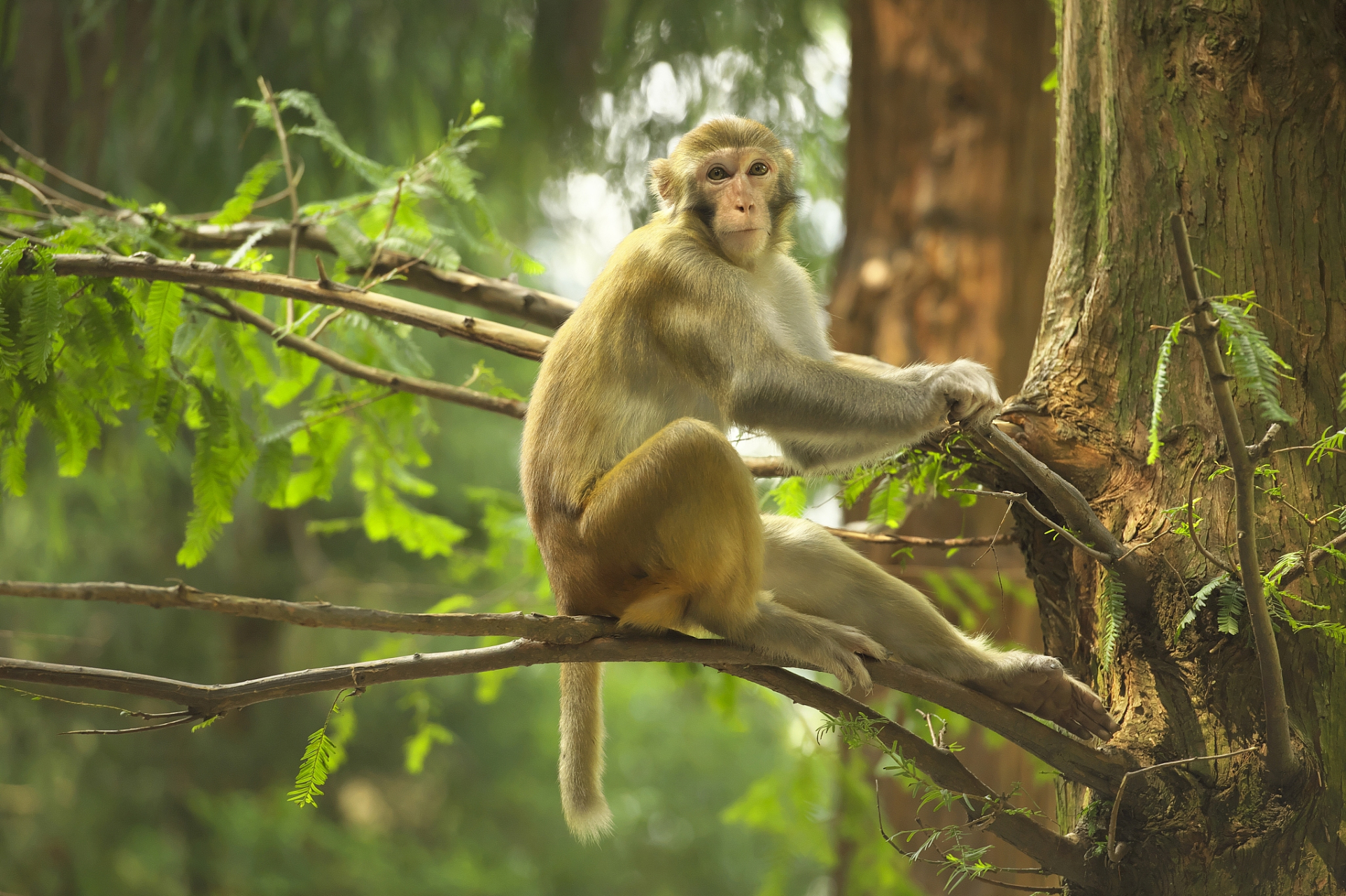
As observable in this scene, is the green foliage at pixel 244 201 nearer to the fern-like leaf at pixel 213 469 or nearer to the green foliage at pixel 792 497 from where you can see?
the fern-like leaf at pixel 213 469

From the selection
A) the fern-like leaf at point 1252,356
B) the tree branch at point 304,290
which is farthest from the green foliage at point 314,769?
the fern-like leaf at point 1252,356

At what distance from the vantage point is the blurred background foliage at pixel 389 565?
16.8ft

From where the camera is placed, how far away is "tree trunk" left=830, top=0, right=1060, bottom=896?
547 centimetres

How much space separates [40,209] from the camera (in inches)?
150

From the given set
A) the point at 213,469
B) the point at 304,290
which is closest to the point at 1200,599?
the point at 304,290

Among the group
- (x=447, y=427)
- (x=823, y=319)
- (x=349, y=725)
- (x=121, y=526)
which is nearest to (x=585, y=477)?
(x=823, y=319)

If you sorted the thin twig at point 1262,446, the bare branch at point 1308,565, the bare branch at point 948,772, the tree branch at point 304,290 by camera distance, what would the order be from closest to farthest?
the thin twig at point 1262,446 → the bare branch at point 1308,565 → the bare branch at point 948,772 → the tree branch at point 304,290

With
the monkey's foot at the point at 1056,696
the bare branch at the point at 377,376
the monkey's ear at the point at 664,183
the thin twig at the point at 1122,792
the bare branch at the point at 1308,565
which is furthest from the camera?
the monkey's ear at the point at 664,183

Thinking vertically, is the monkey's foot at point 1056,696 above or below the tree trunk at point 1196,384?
below

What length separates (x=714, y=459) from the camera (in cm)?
240

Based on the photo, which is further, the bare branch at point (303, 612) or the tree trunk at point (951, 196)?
the tree trunk at point (951, 196)

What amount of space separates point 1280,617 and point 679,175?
6.72 ft

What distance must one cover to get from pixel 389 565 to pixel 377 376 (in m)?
8.39

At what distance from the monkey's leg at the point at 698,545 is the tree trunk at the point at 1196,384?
0.62 meters
